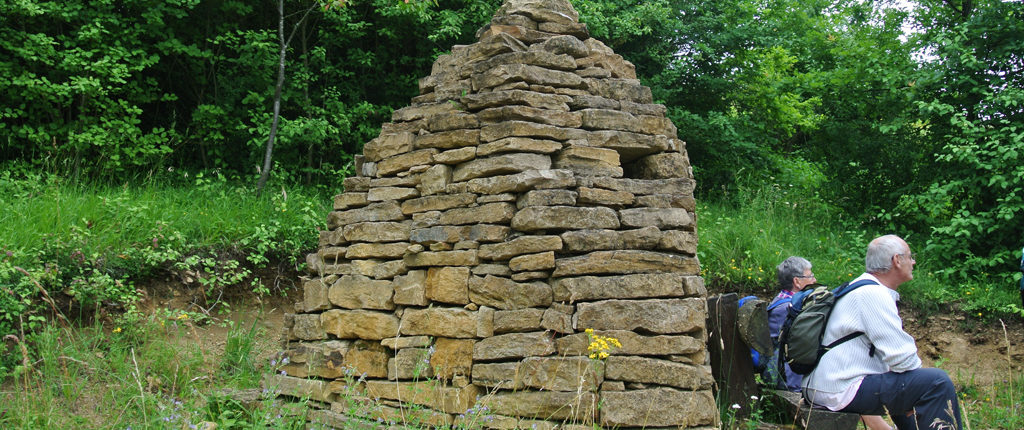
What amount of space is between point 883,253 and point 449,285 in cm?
228

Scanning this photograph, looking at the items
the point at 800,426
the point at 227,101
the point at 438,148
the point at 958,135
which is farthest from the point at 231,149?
the point at 958,135

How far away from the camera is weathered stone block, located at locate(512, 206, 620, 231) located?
359 centimetres

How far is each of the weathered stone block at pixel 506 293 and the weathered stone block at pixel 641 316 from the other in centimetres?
22

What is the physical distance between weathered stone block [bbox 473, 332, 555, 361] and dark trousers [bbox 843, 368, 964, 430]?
62.0 inches

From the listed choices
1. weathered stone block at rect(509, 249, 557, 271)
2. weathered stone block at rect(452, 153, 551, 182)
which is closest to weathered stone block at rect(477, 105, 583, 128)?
weathered stone block at rect(452, 153, 551, 182)

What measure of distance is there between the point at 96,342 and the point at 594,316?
393 centimetres


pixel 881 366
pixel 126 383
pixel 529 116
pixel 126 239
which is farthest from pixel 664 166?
pixel 126 239

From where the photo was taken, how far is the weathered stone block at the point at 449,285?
3.70m

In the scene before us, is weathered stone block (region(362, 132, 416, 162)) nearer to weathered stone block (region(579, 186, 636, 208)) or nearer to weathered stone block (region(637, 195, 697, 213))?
weathered stone block (region(579, 186, 636, 208))

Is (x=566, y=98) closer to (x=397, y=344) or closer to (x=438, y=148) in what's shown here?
(x=438, y=148)

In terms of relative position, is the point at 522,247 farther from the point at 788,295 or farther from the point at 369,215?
the point at 788,295

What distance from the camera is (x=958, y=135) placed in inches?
315

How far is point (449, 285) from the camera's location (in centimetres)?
373

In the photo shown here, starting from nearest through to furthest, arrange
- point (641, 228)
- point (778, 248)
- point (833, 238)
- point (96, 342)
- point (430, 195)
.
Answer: point (641, 228) → point (430, 195) → point (96, 342) → point (778, 248) → point (833, 238)
